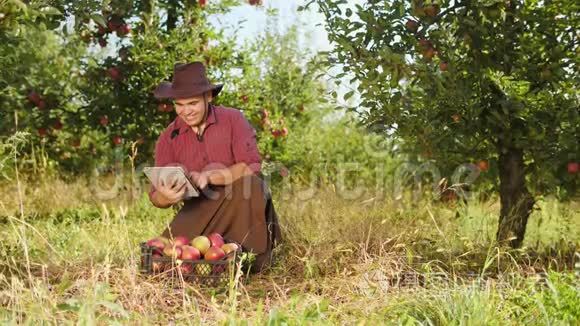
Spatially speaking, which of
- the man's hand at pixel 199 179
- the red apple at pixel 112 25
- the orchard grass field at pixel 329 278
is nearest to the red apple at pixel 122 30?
the red apple at pixel 112 25

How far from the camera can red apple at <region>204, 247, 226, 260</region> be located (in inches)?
178

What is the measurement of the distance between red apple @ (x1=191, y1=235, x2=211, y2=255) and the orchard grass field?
0.90 ft

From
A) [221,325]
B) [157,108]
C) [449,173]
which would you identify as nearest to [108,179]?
[157,108]

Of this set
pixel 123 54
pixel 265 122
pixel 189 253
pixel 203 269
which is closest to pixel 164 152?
pixel 189 253

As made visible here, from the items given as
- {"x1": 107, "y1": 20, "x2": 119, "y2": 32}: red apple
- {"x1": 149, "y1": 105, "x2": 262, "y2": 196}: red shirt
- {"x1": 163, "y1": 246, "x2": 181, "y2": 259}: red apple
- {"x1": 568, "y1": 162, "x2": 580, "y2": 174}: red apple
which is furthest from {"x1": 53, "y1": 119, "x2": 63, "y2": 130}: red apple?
{"x1": 568, "y1": 162, "x2": 580, "y2": 174}: red apple

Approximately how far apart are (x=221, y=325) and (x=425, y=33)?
2.78 meters

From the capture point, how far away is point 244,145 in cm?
482

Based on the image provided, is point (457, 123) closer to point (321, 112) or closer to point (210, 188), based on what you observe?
point (210, 188)

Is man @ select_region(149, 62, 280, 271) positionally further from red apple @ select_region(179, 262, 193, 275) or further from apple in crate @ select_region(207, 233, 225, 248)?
red apple @ select_region(179, 262, 193, 275)

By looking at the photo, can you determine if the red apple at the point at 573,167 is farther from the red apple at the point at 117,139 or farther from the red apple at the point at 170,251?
the red apple at the point at 117,139

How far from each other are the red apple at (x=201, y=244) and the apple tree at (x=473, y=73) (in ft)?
4.76

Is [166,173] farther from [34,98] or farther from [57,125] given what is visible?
[34,98]

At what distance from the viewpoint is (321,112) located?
1055 cm

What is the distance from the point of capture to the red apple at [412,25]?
17.4 ft
